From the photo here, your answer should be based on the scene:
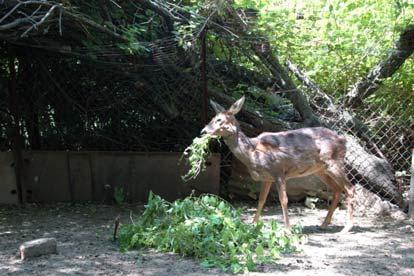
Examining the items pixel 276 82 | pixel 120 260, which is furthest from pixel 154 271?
pixel 276 82

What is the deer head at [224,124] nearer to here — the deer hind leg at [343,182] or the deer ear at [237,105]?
the deer ear at [237,105]

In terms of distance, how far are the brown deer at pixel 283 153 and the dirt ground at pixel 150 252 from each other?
1.80 feet

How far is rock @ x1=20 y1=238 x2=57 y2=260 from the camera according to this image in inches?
201

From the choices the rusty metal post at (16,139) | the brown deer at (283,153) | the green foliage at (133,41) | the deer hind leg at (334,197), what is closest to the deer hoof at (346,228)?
the brown deer at (283,153)

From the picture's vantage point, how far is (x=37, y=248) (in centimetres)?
516

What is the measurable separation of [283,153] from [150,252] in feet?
6.38

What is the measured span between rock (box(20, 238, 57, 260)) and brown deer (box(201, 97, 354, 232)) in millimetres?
2037

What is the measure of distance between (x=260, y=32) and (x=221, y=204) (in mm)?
2825

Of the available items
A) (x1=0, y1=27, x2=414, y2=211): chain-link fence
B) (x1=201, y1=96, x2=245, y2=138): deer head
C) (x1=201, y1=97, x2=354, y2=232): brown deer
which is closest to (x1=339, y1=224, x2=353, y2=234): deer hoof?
(x1=201, y1=97, x2=354, y2=232): brown deer

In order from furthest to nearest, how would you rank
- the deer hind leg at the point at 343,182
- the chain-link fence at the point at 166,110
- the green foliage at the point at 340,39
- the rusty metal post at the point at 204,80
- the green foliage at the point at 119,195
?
the green foliage at the point at 340,39, the green foliage at the point at 119,195, the chain-link fence at the point at 166,110, the rusty metal post at the point at 204,80, the deer hind leg at the point at 343,182

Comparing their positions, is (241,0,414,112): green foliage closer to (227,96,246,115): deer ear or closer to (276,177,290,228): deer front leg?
(227,96,246,115): deer ear

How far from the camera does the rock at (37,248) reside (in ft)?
16.8

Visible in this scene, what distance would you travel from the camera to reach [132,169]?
8.41m

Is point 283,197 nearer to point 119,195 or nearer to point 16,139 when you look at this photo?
point 119,195
